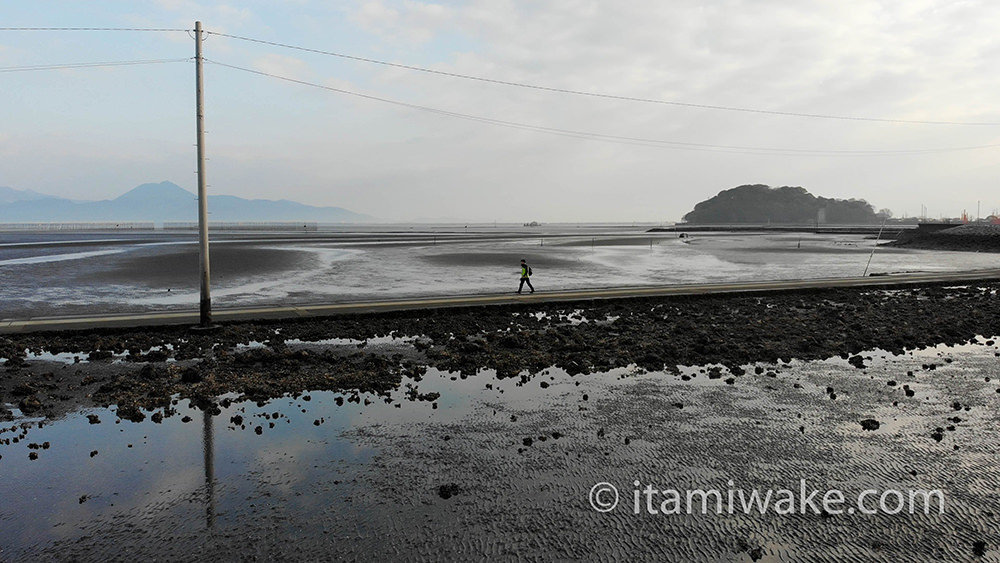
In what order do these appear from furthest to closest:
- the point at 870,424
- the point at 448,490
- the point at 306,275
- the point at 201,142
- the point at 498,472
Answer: the point at 306,275, the point at 201,142, the point at 870,424, the point at 498,472, the point at 448,490

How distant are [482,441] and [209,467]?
12.2ft

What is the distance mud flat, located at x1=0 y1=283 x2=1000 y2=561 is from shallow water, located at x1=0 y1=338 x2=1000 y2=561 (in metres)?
0.04

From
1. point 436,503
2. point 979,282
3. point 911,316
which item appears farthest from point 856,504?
point 979,282

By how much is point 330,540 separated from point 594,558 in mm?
2631

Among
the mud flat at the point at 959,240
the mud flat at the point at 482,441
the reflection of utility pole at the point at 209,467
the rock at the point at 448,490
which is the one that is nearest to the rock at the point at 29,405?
the mud flat at the point at 482,441

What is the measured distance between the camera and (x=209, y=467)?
8117 millimetres

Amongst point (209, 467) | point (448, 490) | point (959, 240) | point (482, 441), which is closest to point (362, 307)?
point (482, 441)

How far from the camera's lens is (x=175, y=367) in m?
13.2

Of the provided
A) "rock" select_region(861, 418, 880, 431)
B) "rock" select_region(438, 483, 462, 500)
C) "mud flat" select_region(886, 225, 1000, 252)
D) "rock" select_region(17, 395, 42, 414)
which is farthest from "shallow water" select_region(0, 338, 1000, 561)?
"mud flat" select_region(886, 225, 1000, 252)

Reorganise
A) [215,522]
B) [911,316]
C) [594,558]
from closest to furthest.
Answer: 1. [594,558]
2. [215,522]
3. [911,316]

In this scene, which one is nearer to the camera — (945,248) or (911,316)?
(911,316)

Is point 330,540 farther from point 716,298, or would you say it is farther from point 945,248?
point 945,248

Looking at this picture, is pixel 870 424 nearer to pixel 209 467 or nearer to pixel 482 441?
pixel 482 441

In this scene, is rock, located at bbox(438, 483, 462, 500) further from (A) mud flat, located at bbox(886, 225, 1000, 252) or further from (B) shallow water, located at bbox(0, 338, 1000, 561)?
(A) mud flat, located at bbox(886, 225, 1000, 252)
